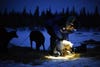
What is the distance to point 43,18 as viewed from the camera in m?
4.00

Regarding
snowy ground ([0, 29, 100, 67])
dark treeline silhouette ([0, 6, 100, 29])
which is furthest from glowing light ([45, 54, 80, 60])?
dark treeline silhouette ([0, 6, 100, 29])

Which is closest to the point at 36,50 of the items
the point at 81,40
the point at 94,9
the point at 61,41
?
the point at 61,41

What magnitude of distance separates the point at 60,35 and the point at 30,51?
1.51 ft

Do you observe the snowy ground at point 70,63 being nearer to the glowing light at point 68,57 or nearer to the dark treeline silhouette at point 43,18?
the glowing light at point 68,57

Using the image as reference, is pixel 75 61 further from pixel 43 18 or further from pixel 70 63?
pixel 43 18

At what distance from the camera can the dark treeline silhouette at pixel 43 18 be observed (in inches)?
156

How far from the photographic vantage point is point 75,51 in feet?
13.0

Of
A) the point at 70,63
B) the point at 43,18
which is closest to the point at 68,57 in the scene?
the point at 70,63

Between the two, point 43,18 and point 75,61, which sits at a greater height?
point 43,18

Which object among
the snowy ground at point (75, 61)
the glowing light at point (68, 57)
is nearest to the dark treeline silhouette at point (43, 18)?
the snowy ground at point (75, 61)

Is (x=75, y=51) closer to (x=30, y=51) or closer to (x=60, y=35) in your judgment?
(x=60, y=35)

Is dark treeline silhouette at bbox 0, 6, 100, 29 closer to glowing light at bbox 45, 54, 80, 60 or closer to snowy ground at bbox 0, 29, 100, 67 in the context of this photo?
snowy ground at bbox 0, 29, 100, 67

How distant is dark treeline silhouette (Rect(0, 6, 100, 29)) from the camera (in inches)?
156

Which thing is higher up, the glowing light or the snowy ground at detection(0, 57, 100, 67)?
the glowing light
